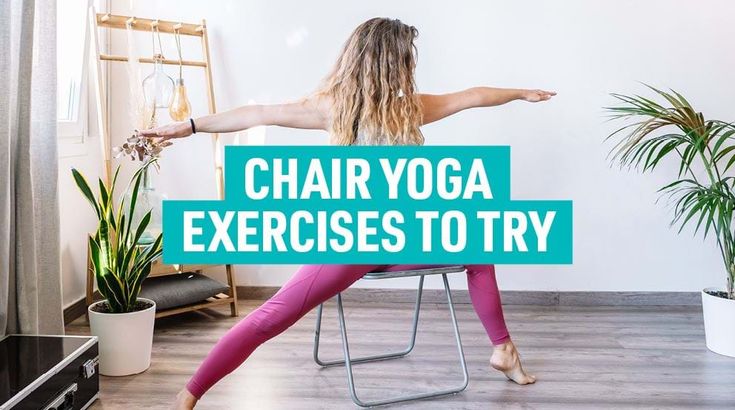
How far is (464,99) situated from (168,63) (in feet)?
5.12

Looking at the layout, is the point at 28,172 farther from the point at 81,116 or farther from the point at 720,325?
the point at 720,325

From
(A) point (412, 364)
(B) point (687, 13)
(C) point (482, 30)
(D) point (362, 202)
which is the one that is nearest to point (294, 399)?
(A) point (412, 364)

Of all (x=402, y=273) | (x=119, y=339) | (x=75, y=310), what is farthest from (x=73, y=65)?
(x=402, y=273)

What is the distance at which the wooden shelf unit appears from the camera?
312 centimetres

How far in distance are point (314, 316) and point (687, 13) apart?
2.41m

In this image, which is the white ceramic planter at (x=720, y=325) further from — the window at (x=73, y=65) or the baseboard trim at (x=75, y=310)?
the window at (x=73, y=65)

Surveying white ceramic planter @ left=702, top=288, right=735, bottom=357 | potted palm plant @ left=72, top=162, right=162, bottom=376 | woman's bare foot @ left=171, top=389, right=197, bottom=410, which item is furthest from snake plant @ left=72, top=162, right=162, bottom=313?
white ceramic planter @ left=702, top=288, right=735, bottom=357

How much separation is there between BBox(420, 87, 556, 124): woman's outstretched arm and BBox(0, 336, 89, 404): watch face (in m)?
1.44

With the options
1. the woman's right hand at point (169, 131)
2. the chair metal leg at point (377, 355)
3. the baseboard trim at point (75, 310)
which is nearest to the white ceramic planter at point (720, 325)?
the chair metal leg at point (377, 355)

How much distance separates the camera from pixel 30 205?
7.55 feet

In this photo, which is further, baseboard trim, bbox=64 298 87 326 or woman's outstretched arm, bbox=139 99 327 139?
baseboard trim, bbox=64 298 87 326

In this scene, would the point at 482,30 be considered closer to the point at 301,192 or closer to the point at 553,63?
the point at 553,63

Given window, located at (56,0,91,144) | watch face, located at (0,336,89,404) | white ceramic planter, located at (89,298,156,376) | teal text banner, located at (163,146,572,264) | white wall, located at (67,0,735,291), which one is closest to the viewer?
watch face, located at (0,336,89,404)

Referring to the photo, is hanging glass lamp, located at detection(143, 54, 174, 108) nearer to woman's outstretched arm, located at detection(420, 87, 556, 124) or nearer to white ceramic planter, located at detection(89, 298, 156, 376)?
white ceramic planter, located at detection(89, 298, 156, 376)
